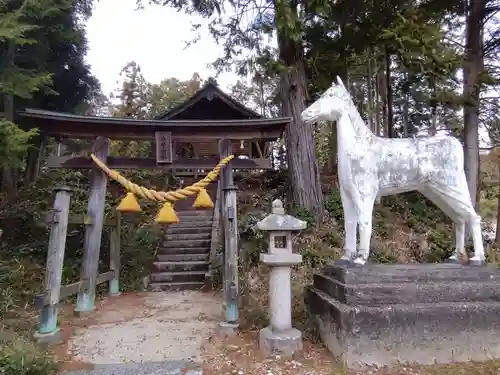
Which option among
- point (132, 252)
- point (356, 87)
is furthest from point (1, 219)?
point (356, 87)

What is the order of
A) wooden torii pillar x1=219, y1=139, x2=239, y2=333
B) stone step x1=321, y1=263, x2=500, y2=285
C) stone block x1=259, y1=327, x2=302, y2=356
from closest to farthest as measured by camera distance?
stone step x1=321, y1=263, x2=500, y2=285, stone block x1=259, y1=327, x2=302, y2=356, wooden torii pillar x1=219, y1=139, x2=239, y2=333

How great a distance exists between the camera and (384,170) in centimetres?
400

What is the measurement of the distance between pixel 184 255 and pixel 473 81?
25.3 feet

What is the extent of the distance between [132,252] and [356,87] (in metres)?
13.7

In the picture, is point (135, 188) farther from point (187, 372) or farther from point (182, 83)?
point (182, 83)

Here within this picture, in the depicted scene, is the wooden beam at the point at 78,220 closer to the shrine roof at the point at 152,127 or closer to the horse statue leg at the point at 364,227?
the shrine roof at the point at 152,127

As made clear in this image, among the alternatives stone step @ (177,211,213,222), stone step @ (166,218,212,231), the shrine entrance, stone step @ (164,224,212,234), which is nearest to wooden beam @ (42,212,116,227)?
the shrine entrance

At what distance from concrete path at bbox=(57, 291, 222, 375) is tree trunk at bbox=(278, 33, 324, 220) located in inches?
132

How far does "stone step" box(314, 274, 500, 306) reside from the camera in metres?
3.59

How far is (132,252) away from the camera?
8.55 meters

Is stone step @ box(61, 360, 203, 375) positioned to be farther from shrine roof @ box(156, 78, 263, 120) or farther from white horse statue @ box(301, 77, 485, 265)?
shrine roof @ box(156, 78, 263, 120)

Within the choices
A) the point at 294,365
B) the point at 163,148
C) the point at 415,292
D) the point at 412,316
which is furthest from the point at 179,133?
the point at 412,316

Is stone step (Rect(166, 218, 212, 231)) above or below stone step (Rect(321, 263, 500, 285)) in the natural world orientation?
above

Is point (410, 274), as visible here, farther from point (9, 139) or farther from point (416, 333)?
point (9, 139)
